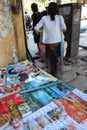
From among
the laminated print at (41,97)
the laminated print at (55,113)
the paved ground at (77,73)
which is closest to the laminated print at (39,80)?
the laminated print at (41,97)

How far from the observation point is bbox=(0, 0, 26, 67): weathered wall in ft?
6.19

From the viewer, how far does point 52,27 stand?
253 centimetres

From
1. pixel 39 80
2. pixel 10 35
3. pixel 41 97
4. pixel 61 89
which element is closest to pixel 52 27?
pixel 10 35

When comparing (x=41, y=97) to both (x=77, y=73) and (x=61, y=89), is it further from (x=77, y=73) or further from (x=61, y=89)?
(x=77, y=73)

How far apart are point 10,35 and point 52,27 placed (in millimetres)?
812

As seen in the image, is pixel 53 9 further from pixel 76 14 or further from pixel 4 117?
pixel 4 117

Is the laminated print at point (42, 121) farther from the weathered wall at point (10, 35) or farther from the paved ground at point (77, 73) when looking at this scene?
the paved ground at point (77, 73)

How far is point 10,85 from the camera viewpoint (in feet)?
5.31

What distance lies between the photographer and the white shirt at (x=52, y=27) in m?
2.52

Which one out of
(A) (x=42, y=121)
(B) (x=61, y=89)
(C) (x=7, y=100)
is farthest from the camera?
(B) (x=61, y=89)

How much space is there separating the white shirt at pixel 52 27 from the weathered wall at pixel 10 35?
21.9 inches

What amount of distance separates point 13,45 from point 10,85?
0.65 meters

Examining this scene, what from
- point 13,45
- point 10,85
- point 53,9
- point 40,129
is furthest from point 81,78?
point 40,129

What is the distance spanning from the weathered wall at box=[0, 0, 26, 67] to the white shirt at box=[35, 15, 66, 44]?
56cm
